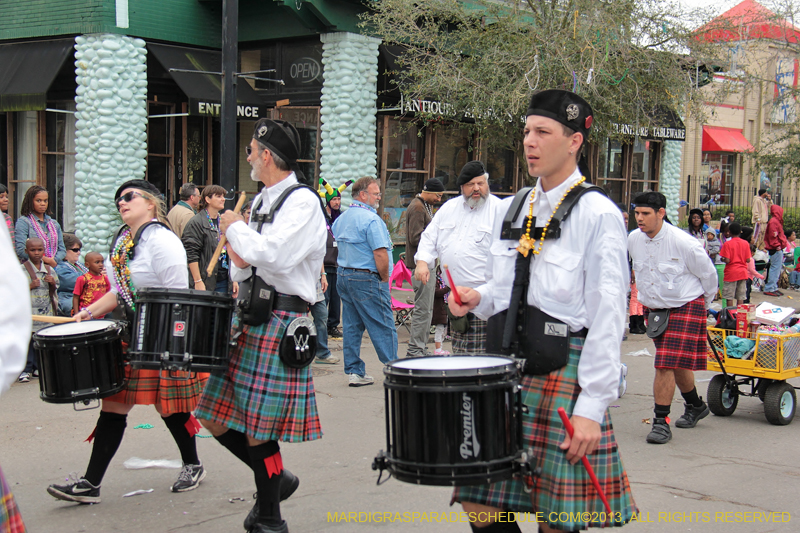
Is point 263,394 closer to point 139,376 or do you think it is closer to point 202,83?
point 139,376

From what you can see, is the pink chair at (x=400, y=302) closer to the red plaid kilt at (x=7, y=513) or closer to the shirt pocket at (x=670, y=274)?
the shirt pocket at (x=670, y=274)

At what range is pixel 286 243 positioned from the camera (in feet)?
12.6

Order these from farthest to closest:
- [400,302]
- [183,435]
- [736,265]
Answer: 1. [736,265]
2. [400,302]
3. [183,435]

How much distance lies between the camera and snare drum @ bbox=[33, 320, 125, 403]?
168 inches

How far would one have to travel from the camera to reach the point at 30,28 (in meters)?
13.9

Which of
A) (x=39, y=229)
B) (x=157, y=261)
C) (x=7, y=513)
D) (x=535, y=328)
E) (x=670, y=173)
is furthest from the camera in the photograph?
(x=670, y=173)

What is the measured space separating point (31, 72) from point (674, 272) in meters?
11.5

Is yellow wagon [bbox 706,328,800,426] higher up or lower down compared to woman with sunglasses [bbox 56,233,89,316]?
lower down

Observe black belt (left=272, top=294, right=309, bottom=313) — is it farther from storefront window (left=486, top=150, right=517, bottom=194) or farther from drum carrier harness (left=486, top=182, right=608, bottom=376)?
storefront window (left=486, top=150, right=517, bottom=194)

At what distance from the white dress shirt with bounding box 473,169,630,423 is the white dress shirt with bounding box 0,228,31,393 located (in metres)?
1.71

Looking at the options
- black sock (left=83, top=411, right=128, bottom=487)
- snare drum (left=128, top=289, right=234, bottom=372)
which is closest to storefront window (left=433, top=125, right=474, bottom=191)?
black sock (left=83, top=411, right=128, bottom=487)

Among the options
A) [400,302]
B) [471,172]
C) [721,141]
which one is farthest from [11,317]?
[721,141]

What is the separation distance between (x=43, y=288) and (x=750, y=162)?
28.0 meters

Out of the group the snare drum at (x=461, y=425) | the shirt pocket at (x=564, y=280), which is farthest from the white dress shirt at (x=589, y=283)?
the snare drum at (x=461, y=425)
